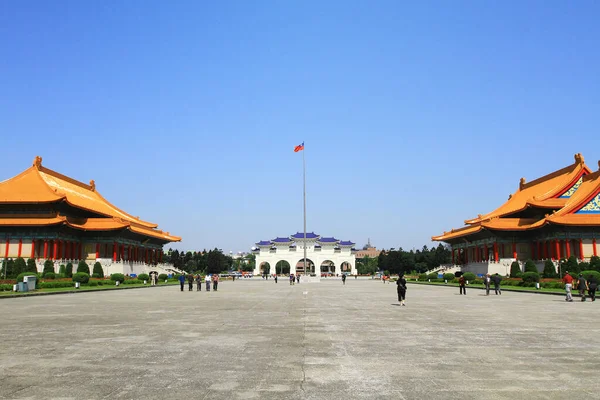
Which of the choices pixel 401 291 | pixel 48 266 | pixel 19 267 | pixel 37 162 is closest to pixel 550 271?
pixel 401 291

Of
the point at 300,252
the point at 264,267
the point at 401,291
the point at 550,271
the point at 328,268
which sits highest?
the point at 300,252

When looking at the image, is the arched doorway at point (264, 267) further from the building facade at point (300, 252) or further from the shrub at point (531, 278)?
the shrub at point (531, 278)

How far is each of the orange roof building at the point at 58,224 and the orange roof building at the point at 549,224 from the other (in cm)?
4210

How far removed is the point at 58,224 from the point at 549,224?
4903 centimetres

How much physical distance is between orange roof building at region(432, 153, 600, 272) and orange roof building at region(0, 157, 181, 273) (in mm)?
42097

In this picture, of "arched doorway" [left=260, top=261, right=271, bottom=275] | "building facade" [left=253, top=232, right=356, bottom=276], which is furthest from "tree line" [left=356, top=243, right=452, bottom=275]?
"arched doorway" [left=260, top=261, right=271, bottom=275]

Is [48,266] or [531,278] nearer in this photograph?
[531,278]

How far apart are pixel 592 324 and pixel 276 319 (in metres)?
9.28

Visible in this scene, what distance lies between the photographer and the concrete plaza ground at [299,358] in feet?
21.0

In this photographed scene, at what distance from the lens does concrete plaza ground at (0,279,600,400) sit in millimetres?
6395

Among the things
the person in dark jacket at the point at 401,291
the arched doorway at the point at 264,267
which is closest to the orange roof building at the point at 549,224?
the person in dark jacket at the point at 401,291

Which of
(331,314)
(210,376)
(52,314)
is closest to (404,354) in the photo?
(210,376)

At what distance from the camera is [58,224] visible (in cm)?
4869

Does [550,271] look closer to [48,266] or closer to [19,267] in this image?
[48,266]
